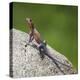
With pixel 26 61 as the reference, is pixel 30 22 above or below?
above

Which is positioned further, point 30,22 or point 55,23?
point 55,23

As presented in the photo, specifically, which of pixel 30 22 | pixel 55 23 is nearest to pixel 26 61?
pixel 30 22

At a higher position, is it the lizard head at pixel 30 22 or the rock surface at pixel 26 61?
the lizard head at pixel 30 22

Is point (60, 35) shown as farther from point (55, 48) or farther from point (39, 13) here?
point (39, 13)

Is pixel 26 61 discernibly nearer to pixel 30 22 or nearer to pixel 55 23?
pixel 30 22

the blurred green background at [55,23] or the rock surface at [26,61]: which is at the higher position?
the blurred green background at [55,23]

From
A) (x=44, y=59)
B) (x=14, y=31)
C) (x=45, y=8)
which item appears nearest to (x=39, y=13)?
(x=45, y=8)
